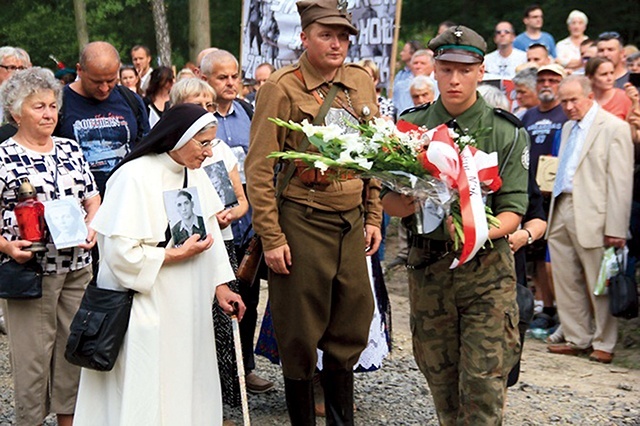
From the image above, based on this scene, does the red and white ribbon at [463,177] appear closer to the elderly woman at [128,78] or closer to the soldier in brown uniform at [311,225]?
the soldier in brown uniform at [311,225]

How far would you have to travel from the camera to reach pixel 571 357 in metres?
9.23

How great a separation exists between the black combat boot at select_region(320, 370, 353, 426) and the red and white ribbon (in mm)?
1487

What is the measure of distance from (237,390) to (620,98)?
5.00 metres

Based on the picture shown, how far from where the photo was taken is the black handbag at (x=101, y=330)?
198 inches

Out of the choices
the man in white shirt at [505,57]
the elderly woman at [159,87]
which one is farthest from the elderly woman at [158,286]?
the man in white shirt at [505,57]

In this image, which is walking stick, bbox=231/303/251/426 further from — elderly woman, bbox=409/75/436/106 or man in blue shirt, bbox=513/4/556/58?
man in blue shirt, bbox=513/4/556/58

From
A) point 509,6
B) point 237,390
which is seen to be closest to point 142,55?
point 237,390

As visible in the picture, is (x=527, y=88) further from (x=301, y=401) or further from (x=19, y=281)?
(x=19, y=281)

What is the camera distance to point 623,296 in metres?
8.70

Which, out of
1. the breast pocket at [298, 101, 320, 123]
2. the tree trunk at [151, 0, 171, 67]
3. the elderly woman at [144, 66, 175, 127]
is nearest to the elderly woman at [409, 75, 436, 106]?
the elderly woman at [144, 66, 175, 127]

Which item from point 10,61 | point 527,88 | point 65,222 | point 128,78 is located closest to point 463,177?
point 65,222

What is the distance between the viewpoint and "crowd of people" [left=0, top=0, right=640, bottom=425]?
515 centimetres

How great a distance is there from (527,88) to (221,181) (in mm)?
5093

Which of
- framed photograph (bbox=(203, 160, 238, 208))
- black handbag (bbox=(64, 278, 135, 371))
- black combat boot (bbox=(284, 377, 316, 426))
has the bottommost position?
black combat boot (bbox=(284, 377, 316, 426))
